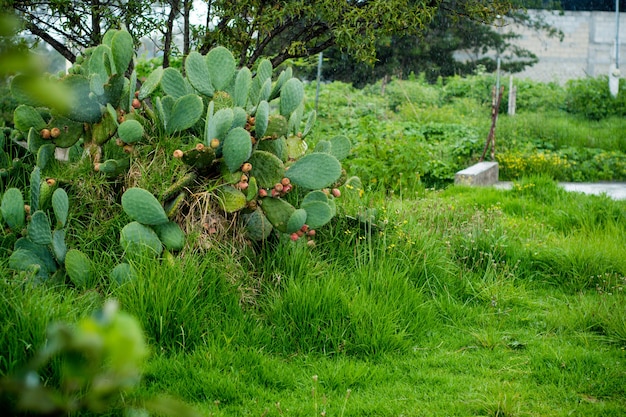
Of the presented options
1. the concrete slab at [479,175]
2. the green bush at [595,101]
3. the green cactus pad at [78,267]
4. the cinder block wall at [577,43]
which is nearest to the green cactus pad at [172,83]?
the green cactus pad at [78,267]

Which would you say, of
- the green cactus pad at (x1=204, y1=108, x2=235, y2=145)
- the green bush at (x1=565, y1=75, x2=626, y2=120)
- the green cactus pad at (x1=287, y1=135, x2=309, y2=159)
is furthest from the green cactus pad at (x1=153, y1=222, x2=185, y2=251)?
the green bush at (x1=565, y1=75, x2=626, y2=120)

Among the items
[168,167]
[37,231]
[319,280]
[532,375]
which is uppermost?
[168,167]

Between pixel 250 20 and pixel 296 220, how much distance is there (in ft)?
9.79

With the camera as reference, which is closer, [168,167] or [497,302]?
[168,167]

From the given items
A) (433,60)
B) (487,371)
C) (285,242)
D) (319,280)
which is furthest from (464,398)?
(433,60)

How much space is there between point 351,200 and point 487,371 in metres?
1.86

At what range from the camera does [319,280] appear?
13.2 feet

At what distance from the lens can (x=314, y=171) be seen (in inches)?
168

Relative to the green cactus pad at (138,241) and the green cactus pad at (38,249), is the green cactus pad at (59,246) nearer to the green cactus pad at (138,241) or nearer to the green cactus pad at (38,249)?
the green cactus pad at (38,249)

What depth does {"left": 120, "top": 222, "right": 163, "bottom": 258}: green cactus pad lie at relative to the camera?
3684 mm

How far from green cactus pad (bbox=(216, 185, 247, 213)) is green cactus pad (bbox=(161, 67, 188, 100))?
80 centimetres

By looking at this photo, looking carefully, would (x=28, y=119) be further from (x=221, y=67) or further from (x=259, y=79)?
(x=259, y=79)

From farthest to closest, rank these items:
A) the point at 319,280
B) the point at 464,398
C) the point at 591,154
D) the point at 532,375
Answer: the point at 591,154 → the point at 319,280 → the point at 532,375 → the point at 464,398

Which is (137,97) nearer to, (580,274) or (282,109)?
(282,109)
